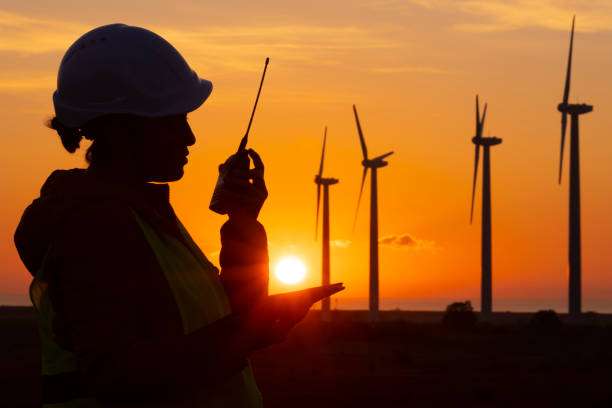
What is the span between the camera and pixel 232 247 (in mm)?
4246

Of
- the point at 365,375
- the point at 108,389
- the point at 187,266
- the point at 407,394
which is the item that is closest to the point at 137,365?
the point at 108,389

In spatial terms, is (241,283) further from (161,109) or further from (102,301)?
(102,301)

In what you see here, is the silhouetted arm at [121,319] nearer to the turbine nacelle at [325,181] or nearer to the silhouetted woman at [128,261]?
the silhouetted woman at [128,261]

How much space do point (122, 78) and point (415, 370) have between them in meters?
49.1

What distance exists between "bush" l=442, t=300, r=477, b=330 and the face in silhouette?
104820 millimetres

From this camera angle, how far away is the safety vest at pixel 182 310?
3.19 metres

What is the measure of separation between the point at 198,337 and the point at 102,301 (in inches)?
12.1

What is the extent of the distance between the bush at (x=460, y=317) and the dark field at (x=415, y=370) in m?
18.0

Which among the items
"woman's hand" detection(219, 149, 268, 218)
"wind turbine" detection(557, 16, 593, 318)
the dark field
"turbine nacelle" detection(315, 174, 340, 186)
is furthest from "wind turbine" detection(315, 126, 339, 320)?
"woman's hand" detection(219, 149, 268, 218)

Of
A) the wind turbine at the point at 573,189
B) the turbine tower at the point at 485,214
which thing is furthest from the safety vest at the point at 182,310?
the turbine tower at the point at 485,214

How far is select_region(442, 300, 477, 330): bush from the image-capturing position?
4299 inches

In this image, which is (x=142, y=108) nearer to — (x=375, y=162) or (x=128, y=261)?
(x=128, y=261)

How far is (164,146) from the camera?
3.58 meters

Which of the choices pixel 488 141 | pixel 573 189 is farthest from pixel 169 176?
pixel 488 141
